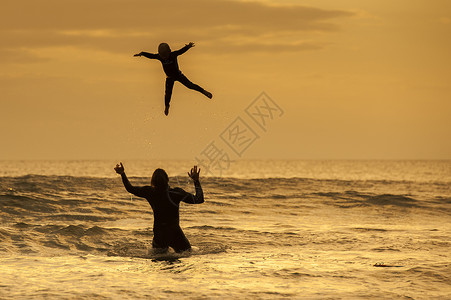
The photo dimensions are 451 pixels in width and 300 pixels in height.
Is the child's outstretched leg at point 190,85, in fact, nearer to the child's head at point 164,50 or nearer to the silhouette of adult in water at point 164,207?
the child's head at point 164,50

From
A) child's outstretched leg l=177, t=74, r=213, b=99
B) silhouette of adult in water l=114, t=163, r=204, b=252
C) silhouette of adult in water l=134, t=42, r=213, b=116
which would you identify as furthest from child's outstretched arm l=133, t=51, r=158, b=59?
silhouette of adult in water l=114, t=163, r=204, b=252

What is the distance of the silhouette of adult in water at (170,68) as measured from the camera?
9.01m

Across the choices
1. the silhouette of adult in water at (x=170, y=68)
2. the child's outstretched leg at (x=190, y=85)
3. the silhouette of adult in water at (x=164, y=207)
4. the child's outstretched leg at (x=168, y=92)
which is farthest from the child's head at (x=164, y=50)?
the silhouette of adult in water at (x=164, y=207)

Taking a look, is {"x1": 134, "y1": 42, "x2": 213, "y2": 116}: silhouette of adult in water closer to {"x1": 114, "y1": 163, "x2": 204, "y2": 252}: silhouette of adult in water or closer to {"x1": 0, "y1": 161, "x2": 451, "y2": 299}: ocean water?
{"x1": 114, "y1": 163, "x2": 204, "y2": 252}: silhouette of adult in water

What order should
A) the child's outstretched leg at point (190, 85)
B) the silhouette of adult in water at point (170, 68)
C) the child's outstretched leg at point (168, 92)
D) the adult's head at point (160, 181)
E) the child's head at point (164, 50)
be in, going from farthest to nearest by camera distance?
the adult's head at point (160, 181)
the child's outstretched leg at point (168, 92)
the child's outstretched leg at point (190, 85)
the silhouette of adult in water at point (170, 68)
the child's head at point (164, 50)

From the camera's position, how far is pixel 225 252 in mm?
Result: 12961

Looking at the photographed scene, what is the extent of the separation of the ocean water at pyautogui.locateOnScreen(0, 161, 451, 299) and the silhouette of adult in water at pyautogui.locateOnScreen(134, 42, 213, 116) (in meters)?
3.11

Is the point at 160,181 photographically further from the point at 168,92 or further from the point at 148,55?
the point at 148,55

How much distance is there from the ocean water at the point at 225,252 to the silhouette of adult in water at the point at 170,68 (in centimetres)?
311

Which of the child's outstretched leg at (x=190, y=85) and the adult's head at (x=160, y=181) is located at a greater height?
the child's outstretched leg at (x=190, y=85)

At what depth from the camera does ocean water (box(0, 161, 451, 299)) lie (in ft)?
29.9

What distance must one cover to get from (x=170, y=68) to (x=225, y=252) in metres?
5.12

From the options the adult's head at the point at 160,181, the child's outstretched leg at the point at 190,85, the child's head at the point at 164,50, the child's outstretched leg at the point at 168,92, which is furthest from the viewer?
A: the adult's head at the point at 160,181

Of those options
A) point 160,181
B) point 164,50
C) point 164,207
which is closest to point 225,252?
point 164,207
